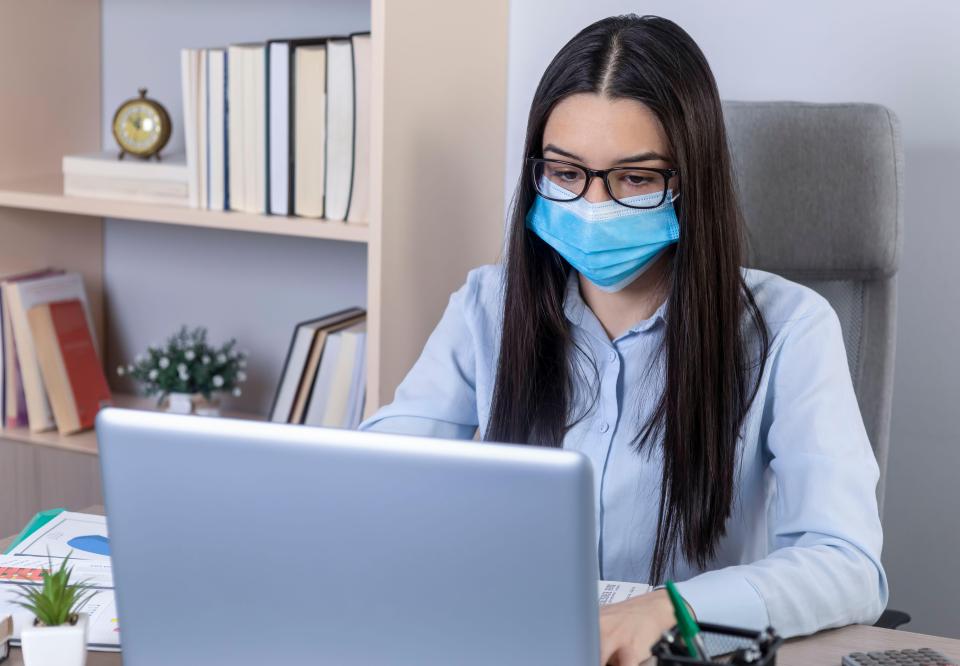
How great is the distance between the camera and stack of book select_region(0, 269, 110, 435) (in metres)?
2.14

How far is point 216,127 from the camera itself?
1942 millimetres

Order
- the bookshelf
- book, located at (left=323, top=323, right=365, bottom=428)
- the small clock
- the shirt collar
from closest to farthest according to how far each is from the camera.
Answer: the shirt collar, the bookshelf, book, located at (left=323, top=323, right=365, bottom=428), the small clock

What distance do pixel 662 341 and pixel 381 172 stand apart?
61 cm

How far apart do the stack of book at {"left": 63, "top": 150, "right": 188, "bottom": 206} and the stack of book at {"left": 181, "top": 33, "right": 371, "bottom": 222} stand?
0.04m

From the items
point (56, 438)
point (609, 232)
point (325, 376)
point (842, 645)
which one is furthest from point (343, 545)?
point (56, 438)

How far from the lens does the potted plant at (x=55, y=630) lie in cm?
82

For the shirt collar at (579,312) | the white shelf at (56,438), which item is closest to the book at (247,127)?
the white shelf at (56,438)

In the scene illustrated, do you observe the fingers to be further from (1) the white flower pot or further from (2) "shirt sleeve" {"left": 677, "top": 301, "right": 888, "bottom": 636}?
(1) the white flower pot

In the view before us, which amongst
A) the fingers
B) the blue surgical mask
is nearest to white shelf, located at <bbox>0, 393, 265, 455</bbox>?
the blue surgical mask

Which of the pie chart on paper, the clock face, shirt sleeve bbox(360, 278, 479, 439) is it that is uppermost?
the clock face

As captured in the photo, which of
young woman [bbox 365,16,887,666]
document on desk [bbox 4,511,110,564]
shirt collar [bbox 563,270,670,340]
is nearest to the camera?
document on desk [bbox 4,511,110,564]

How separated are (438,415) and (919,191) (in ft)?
2.99

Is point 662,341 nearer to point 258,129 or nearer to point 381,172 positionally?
point 381,172

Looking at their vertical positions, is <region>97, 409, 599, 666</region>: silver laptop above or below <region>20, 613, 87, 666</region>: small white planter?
above
